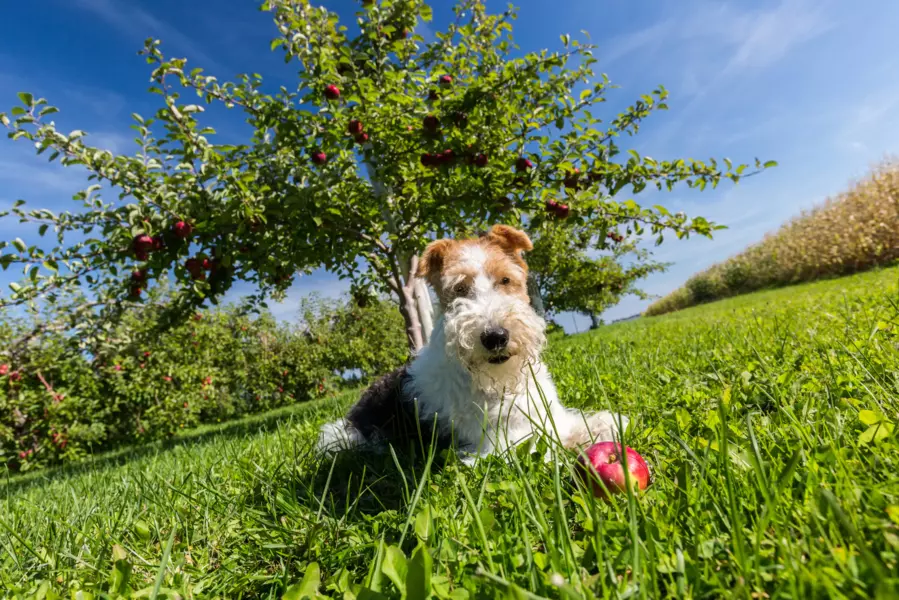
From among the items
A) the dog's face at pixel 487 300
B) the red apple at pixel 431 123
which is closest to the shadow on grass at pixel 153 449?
the dog's face at pixel 487 300

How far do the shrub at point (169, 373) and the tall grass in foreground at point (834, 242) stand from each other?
49.7ft

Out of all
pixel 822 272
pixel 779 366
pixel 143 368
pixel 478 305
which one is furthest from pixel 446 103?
pixel 822 272

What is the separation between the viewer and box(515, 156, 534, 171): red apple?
465cm

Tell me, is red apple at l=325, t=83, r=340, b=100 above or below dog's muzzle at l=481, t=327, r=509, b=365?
above

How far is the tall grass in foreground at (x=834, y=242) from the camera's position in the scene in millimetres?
12594

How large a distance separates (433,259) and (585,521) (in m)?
2.12

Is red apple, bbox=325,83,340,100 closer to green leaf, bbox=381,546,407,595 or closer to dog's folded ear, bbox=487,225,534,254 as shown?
dog's folded ear, bbox=487,225,534,254

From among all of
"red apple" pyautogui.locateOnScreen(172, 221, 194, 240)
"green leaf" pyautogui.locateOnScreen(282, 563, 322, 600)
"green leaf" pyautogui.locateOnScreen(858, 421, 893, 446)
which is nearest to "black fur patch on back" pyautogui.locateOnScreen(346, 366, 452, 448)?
"green leaf" pyautogui.locateOnScreen(282, 563, 322, 600)

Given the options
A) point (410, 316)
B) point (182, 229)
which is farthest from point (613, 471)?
point (410, 316)

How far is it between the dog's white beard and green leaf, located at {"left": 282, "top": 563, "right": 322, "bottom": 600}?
1300 millimetres

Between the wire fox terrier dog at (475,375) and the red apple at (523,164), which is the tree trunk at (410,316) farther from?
the wire fox terrier dog at (475,375)

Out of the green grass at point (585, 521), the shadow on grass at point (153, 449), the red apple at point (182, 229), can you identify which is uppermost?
the red apple at point (182, 229)

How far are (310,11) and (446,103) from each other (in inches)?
75.4

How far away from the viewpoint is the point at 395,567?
1.07m
